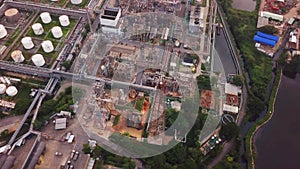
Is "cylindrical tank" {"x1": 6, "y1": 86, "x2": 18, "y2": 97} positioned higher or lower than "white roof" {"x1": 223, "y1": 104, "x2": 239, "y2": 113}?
higher

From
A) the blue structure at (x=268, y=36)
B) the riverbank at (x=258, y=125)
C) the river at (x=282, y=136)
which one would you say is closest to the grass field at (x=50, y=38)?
the riverbank at (x=258, y=125)

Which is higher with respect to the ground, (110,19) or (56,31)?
(110,19)

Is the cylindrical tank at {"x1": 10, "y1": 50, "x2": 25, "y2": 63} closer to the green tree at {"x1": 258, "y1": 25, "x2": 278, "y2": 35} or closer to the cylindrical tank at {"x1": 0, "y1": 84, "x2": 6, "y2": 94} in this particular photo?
the cylindrical tank at {"x1": 0, "y1": 84, "x2": 6, "y2": 94}

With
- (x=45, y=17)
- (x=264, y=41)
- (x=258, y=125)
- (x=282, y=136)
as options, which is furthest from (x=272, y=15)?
(x=45, y=17)

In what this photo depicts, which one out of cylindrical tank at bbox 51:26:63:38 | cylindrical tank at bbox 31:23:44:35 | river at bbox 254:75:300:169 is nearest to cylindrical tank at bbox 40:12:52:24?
cylindrical tank at bbox 31:23:44:35

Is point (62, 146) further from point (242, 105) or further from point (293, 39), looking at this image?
point (293, 39)

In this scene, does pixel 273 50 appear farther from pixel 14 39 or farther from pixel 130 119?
pixel 14 39

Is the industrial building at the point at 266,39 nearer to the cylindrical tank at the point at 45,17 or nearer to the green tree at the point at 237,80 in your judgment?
the green tree at the point at 237,80
